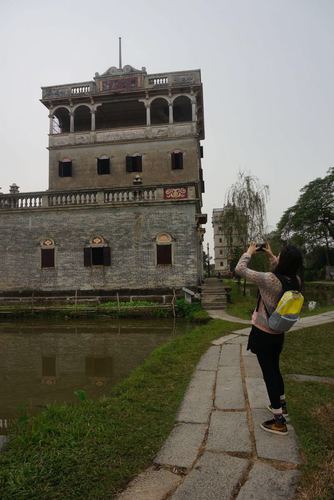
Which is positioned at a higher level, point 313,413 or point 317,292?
point 313,413

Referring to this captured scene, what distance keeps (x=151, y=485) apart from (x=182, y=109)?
A: 24364 mm

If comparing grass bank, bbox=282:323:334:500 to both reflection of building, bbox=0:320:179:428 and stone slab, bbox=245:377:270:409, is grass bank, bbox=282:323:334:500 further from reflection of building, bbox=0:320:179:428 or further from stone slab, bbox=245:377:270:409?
reflection of building, bbox=0:320:179:428

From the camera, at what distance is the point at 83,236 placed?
720 inches

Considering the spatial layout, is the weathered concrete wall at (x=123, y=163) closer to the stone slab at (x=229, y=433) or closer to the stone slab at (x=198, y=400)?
the stone slab at (x=198, y=400)

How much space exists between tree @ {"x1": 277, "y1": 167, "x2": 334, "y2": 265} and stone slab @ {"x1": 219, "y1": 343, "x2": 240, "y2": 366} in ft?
113

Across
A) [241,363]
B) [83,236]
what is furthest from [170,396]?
[83,236]

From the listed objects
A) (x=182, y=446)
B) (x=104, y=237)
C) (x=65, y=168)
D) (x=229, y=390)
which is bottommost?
(x=229, y=390)

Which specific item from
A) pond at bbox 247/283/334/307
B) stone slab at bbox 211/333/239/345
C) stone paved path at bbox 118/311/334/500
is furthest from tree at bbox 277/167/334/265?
stone paved path at bbox 118/311/334/500

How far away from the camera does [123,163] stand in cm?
2191

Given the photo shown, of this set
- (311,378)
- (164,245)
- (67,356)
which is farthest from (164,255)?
(311,378)

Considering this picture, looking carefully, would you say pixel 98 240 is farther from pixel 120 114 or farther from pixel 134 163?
pixel 120 114

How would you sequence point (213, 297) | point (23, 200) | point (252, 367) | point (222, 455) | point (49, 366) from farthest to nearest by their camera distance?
point (23, 200), point (213, 297), point (49, 366), point (252, 367), point (222, 455)

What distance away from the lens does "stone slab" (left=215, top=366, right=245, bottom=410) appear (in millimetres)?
4086

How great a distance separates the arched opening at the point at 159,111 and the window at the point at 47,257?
12.0m
